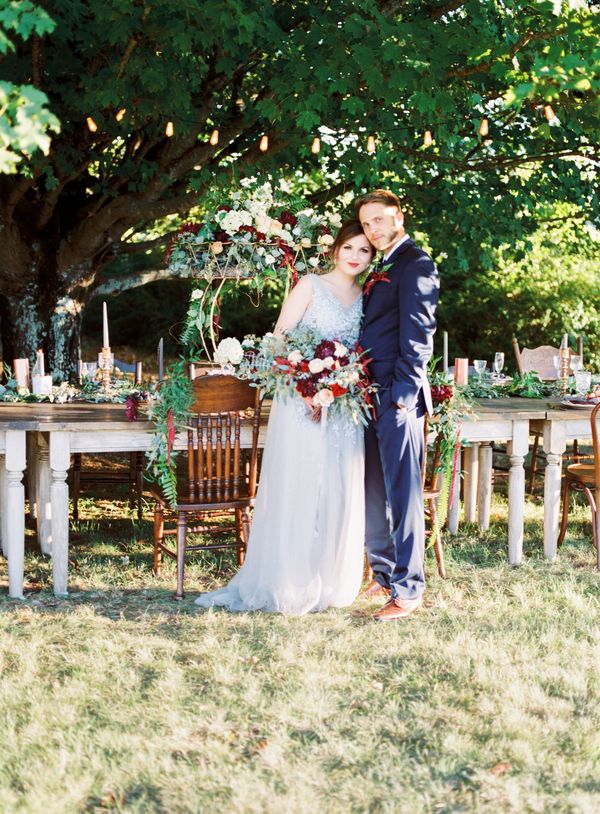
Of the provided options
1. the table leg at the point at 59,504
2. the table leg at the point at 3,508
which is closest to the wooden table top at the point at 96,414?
the table leg at the point at 59,504

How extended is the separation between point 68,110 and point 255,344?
105 inches

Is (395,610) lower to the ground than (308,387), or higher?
lower

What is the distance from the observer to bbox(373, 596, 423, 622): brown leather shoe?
5.02m

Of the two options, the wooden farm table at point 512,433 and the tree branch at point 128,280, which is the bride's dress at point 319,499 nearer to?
the wooden farm table at point 512,433

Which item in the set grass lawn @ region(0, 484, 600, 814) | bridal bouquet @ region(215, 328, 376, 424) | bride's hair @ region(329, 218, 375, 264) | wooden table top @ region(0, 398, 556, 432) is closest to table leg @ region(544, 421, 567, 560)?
wooden table top @ region(0, 398, 556, 432)

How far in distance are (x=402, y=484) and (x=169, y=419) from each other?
1.34 metres

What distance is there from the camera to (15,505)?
538 cm

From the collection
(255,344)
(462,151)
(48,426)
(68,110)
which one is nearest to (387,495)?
(255,344)

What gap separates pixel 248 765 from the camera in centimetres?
338

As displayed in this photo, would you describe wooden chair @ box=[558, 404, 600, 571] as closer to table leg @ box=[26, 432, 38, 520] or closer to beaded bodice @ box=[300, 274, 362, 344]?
beaded bodice @ box=[300, 274, 362, 344]

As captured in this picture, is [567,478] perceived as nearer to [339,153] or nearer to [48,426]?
[48,426]

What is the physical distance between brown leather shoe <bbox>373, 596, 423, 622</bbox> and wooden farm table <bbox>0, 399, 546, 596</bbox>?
4.08 feet

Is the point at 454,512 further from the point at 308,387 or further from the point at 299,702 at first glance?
the point at 299,702

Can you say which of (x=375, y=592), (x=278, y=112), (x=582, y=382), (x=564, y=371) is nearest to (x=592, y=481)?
(x=582, y=382)
